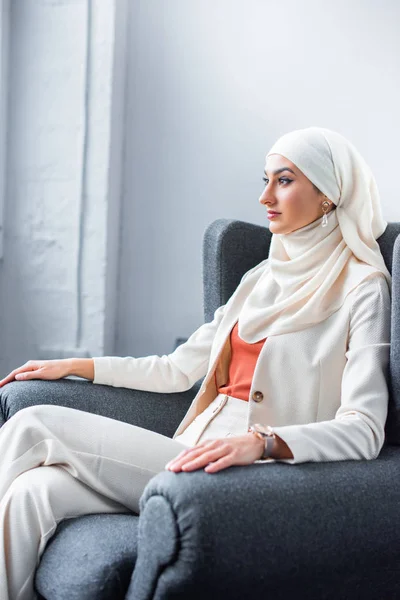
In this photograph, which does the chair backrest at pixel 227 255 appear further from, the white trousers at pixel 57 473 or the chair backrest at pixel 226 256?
the white trousers at pixel 57 473

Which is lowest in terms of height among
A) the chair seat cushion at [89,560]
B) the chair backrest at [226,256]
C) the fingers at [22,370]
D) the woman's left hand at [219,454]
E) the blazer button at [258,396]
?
the chair seat cushion at [89,560]

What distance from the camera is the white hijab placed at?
5.88 ft

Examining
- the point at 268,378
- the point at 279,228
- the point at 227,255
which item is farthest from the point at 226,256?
the point at 268,378

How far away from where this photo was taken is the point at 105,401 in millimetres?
1935

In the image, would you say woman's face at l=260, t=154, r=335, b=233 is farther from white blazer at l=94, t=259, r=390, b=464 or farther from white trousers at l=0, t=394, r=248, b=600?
white trousers at l=0, t=394, r=248, b=600

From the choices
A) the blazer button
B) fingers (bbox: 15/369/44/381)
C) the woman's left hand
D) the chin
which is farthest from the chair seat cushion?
the chin

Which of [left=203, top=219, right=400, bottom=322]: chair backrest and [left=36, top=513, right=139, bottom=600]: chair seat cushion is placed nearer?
[left=36, top=513, right=139, bottom=600]: chair seat cushion

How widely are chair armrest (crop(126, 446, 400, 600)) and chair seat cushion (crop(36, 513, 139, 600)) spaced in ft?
0.13

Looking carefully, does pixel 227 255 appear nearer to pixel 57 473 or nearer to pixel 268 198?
pixel 268 198

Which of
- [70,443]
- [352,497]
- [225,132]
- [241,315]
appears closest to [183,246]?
[225,132]

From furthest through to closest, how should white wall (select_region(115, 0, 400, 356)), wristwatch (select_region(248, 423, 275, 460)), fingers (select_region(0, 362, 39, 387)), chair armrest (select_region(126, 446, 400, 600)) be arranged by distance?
white wall (select_region(115, 0, 400, 356))
fingers (select_region(0, 362, 39, 387))
wristwatch (select_region(248, 423, 275, 460))
chair armrest (select_region(126, 446, 400, 600))

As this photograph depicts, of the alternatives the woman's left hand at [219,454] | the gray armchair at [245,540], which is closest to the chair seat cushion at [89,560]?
the gray armchair at [245,540]

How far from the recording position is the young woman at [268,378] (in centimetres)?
139

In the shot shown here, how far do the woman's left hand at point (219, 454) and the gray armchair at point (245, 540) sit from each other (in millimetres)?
18
